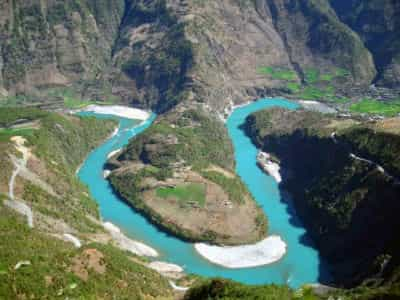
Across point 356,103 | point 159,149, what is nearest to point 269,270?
point 159,149

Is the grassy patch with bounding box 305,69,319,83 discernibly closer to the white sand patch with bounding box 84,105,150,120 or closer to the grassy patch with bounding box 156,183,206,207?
the white sand patch with bounding box 84,105,150,120

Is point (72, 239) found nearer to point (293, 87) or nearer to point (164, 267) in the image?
point (164, 267)

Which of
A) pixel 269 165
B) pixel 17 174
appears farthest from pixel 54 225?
pixel 269 165

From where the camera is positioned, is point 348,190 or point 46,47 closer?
point 348,190

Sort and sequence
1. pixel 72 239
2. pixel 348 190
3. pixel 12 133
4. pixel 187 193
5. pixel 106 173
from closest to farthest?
pixel 72 239
pixel 348 190
pixel 187 193
pixel 12 133
pixel 106 173

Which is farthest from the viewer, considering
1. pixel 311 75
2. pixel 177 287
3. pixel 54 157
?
pixel 311 75

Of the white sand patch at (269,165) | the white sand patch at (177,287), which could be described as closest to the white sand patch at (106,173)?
the white sand patch at (269,165)

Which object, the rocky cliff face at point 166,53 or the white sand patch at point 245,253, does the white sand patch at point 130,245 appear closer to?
the white sand patch at point 245,253
